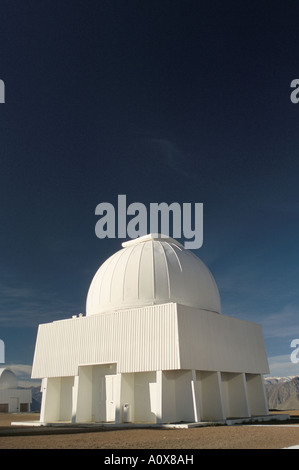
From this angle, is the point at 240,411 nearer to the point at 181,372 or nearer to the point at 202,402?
the point at 202,402

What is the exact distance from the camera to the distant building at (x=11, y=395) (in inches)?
1945

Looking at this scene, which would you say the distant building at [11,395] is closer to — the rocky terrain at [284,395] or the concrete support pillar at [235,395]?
the concrete support pillar at [235,395]

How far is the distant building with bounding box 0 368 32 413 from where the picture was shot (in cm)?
4941

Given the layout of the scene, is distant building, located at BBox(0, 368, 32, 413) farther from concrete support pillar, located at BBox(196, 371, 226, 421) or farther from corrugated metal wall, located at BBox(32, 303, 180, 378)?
concrete support pillar, located at BBox(196, 371, 226, 421)

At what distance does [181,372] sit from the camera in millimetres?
21469

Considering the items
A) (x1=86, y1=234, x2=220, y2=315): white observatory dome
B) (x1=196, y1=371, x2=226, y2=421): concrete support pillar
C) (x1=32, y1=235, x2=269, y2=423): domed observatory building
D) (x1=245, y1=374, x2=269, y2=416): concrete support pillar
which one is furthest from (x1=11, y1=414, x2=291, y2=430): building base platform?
(x1=86, y1=234, x2=220, y2=315): white observatory dome

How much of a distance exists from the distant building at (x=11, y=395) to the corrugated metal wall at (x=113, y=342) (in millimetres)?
26897

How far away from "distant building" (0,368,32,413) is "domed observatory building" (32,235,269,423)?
1064 inches

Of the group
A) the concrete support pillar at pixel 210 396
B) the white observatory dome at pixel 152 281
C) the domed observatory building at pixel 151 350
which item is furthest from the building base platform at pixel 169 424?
the white observatory dome at pixel 152 281

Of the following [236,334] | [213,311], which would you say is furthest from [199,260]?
[236,334]

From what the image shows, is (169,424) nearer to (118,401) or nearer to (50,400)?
(118,401)

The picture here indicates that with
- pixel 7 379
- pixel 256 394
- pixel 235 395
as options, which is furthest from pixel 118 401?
pixel 7 379

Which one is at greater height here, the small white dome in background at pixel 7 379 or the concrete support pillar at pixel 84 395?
the small white dome in background at pixel 7 379

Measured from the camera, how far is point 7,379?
5250 centimetres
